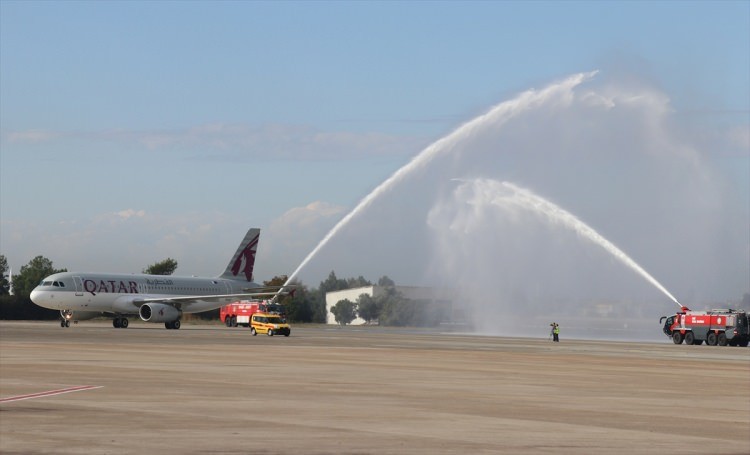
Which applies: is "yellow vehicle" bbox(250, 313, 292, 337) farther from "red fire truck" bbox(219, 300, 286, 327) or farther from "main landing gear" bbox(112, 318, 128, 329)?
"red fire truck" bbox(219, 300, 286, 327)

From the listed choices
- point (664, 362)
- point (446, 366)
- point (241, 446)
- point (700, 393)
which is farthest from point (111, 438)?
point (664, 362)

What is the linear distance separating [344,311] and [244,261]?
18908 millimetres

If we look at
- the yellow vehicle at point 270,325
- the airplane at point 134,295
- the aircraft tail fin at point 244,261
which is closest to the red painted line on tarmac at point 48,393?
the yellow vehicle at point 270,325

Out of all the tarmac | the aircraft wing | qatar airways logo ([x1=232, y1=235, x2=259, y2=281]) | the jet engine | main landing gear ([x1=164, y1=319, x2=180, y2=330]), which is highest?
qatar airways logo ([x1=232, y1=235, x2=259, y2=281])

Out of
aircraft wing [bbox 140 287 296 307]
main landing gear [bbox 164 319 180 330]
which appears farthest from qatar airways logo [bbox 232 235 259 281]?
main landing gear [bbox 164 319 180 330]

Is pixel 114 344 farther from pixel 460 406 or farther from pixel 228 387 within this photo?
pixel 460 406

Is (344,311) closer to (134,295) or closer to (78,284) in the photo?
(134,295)

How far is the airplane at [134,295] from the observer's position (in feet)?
304

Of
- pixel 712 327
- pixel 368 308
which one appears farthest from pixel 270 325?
pixel 368 308

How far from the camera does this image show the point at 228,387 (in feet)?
94.3

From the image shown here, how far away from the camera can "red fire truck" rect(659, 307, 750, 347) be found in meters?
74.6

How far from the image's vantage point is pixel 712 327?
75.7 meters

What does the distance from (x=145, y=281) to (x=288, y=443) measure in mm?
85421

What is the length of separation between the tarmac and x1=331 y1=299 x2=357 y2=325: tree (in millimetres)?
84799
